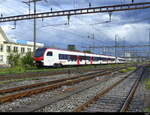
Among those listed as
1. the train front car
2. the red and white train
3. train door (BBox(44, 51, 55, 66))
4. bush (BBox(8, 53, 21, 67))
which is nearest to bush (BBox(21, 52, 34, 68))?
bush (BBox(8, 53, 21, 67))

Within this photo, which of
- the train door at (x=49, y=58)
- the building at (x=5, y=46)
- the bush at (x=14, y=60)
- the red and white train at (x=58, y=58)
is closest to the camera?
the red and white train at (x=58, y=58)

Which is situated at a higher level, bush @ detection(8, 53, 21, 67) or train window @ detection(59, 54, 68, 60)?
train window @ detection(59, 54, 68, 60)

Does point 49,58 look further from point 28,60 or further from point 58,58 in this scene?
point 28,60

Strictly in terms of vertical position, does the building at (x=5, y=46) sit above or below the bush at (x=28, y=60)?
above

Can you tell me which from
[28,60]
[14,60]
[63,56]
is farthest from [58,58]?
[14,60]

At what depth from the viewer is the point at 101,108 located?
826 centimetres

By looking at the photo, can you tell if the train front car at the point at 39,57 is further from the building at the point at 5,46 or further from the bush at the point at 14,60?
the building at the point at 5,46

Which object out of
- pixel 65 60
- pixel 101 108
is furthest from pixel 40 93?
pixel 65 60

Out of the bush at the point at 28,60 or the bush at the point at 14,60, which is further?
the bush at the point at 28,60

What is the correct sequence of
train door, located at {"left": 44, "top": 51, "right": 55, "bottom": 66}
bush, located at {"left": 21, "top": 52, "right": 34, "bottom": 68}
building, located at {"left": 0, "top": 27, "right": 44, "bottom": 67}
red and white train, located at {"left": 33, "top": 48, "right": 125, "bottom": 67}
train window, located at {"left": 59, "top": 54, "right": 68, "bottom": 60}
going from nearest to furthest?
red and white train, located at {"left": 33, "top": 48, "right": 125, "bottom": 67}, train door, located at {"left": 44, "top": 51, "right": 55, "bottom": 66}, bush, located at {"left": 21, "top": 52, "right": 34, "bottom": 68}, train window, located at {"left": 59, "top": 54, "right": 68, "bottom": 60}, building, located at {"left": 0, "top": 27, "right": 44, "bottom": 67}

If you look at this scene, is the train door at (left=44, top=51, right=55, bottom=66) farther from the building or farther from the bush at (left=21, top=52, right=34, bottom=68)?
the building

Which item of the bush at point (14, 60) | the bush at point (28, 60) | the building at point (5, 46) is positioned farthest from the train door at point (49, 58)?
the building at point (5, 46)

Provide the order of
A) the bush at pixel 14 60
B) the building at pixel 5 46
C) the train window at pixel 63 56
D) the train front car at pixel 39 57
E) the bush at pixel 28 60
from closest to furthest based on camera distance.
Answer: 1. the train front car at pixel 39 57
2. the bush at pixel 14 60
3. the bush at pixel 28 60
4. the train window at pixel 63 56
5. the building at pixel 5 46

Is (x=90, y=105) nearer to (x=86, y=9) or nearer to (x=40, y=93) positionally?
(x=40, y=93)
